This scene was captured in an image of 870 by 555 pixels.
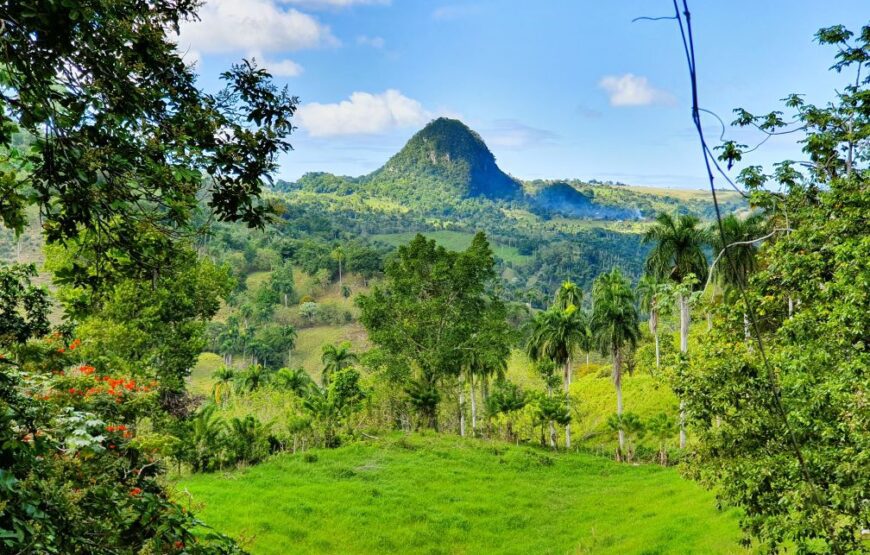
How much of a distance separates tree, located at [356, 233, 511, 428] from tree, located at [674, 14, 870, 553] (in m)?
29.4

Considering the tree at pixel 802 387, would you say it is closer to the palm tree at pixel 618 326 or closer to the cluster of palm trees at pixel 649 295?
the cluster of palm trees at pixel 649 295

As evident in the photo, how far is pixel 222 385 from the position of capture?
2525 inches

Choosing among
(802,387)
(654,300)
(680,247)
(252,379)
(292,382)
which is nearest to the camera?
(802,387)

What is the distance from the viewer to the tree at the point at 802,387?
7.24m

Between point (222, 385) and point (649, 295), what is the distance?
46790 mm

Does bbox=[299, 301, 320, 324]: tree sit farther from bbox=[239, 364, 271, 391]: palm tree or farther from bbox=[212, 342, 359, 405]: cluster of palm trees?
bbox=[239, 364, 271, 391]: palm tree

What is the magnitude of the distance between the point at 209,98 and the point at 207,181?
631 millimetres

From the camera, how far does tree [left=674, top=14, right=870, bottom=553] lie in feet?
23.7

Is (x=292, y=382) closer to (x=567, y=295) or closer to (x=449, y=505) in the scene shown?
(x=567, y=295)

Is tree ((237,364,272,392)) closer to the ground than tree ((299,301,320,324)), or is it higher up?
closer to the ground

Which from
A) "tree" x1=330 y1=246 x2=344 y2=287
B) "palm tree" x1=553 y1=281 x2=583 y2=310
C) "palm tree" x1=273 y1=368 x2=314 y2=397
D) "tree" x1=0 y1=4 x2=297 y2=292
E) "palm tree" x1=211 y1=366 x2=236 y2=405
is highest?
"tree" x1=330 y1=246 x2=344 y2=287

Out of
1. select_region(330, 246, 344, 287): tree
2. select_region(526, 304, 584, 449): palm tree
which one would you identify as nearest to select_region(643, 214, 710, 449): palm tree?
select_region(526, 304, 584, 449): palm tree

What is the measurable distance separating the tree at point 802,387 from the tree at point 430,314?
96.3 ft

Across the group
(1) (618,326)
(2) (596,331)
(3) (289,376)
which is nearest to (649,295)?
(1) (618,326)
